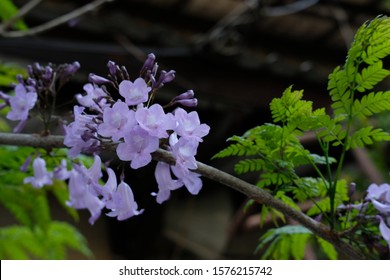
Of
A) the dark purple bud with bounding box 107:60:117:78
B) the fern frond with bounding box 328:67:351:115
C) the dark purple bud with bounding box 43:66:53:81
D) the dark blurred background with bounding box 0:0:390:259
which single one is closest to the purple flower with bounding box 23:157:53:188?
the dark purple bud with bounding box 43:66:53:81

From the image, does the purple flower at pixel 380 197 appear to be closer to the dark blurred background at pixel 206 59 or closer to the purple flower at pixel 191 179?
the purple flower at pixel 191 179

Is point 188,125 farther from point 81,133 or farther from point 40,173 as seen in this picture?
point 40,173

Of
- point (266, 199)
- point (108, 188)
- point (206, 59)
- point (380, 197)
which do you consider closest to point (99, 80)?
point (108, 188)

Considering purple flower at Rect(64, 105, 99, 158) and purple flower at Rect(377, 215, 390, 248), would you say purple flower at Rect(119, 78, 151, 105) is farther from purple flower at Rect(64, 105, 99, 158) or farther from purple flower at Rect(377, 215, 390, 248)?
purple flower at Rect(377, 215, 390, 248)

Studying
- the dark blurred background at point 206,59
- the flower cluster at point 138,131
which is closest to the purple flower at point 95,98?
the flower cluster at point 138,131
